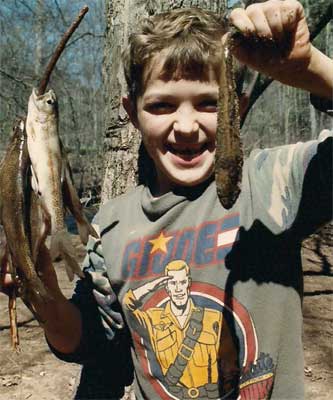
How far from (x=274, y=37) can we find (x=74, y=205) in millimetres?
797

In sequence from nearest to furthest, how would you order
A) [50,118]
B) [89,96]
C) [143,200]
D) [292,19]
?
[292,19] < [50,118] < [143,200] < [89,96]

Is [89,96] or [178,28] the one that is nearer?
[178,28]

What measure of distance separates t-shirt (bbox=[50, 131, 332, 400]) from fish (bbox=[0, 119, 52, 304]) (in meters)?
0.37

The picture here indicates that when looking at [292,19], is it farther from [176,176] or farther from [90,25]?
[90,25]

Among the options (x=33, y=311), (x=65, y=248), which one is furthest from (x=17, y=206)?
(x=33, y=311)

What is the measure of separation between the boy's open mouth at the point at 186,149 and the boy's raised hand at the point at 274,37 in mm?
376

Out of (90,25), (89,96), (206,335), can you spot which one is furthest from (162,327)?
(89,96)

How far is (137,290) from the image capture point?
78.2 inches

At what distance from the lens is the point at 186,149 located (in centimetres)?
187

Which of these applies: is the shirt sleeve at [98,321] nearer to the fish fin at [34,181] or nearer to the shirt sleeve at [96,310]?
the shirt sleeve at [96,310]

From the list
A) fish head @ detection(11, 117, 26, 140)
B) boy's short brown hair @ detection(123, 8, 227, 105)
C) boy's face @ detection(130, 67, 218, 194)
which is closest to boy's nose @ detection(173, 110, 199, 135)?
boy's face @ detection(130, 67, 218, 194)

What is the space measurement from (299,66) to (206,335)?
89 centimetres

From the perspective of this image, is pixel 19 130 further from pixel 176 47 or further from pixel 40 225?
pixel 176 47

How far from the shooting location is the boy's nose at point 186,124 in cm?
181
